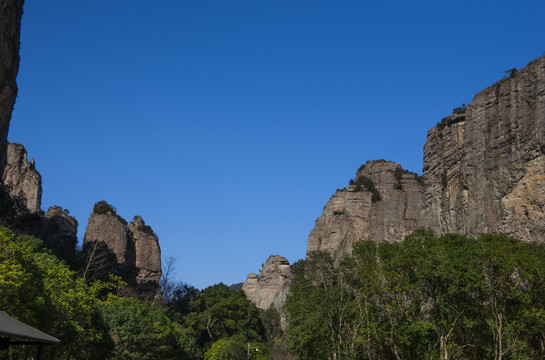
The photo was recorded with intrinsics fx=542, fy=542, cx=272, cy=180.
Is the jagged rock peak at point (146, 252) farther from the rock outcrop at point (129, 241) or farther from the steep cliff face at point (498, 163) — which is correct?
the steep cliff face at point (498, 163)

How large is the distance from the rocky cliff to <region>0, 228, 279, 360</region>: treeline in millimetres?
23474

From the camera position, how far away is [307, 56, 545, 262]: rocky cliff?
54.6 meters

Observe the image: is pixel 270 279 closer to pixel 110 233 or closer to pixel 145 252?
pixel 145 252

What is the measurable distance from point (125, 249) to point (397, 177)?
4521cm

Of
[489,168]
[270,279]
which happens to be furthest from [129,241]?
[270,279]

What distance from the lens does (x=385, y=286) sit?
1458 inches

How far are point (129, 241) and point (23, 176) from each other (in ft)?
82.5

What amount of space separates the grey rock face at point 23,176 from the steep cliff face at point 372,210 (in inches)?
1901

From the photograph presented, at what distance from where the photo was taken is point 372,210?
290 feet

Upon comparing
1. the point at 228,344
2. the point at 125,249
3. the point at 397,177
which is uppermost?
the point at 397,177

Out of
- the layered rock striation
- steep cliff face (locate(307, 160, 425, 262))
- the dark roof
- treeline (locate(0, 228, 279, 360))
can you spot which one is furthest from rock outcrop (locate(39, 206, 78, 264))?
the dark roof

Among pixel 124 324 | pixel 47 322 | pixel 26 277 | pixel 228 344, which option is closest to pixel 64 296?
pixel 47 322

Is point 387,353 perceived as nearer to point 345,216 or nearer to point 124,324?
point 124,324

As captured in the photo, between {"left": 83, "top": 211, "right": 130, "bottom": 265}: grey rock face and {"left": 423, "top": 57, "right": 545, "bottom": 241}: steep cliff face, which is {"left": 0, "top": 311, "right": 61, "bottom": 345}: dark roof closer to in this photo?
{"left": 423, "top": 57, "right": 545, "bottom": 241}: steep cliff face
